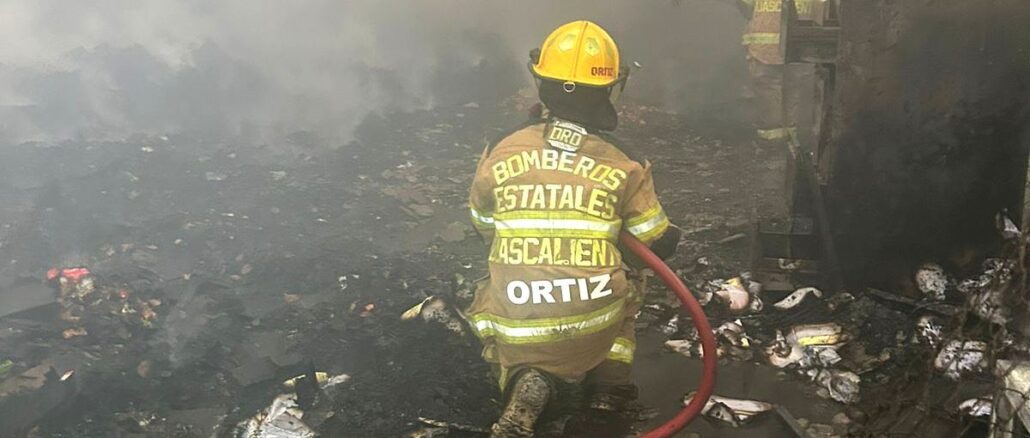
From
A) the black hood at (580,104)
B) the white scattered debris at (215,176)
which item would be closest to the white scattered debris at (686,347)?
the black hood at (580,104)

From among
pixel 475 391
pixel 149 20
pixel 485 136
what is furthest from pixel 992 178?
pixel 149 20

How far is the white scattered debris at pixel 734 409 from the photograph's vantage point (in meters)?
3.88

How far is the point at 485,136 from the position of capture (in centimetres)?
829

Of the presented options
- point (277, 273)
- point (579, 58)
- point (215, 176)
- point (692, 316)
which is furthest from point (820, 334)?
point (215, 176)

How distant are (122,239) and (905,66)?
15.8 feet

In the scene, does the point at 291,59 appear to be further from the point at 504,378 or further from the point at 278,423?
the point at 504,378

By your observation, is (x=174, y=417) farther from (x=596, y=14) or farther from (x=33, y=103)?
(x=596, y=14)

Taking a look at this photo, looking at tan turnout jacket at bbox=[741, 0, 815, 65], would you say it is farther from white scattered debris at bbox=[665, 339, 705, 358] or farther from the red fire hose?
the red fire hose

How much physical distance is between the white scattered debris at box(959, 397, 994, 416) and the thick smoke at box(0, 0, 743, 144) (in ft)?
19.5

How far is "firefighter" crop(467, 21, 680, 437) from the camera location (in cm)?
336

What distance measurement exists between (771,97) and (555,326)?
545cm

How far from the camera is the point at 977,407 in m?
3.03

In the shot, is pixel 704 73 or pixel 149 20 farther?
pixel 704 73

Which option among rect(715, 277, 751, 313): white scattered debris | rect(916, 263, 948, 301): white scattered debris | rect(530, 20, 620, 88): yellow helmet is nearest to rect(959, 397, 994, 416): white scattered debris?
rect(916, 263, 948, 301): white scattered debris
